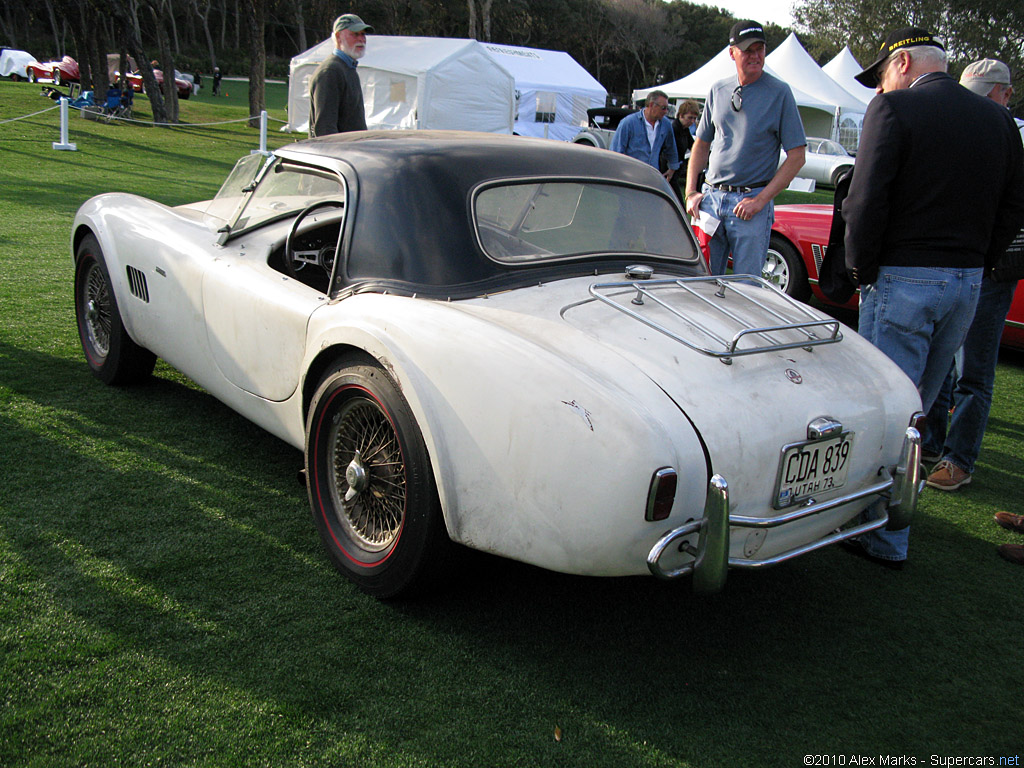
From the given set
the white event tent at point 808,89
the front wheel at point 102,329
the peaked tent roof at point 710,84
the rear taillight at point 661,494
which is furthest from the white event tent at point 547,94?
the rear taillight at point 661,494

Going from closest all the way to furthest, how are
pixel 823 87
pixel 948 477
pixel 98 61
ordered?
pixel 948 477 < pixel 98 61 < pixel 823 87

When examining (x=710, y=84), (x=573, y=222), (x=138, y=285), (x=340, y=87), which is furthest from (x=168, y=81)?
(x=573, y=222)

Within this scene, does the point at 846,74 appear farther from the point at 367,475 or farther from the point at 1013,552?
the point at 367,475

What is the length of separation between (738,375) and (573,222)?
3.69 feet

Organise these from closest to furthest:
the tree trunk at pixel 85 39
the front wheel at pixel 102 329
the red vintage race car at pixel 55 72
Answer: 1. the front wheel at pixel 102 329
2. the tree trunk at pixel 85 39
3. the red vintage race car at pixel 55 72

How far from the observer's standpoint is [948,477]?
412 cm

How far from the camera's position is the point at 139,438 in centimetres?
382

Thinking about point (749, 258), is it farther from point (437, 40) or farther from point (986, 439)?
point (437, 40)

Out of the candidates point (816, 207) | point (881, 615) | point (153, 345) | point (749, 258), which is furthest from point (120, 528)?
point (816, 207)

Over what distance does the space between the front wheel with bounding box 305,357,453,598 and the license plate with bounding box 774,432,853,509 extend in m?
1.02

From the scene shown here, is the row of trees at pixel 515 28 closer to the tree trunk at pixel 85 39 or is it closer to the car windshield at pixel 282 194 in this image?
the tree trunk at pixel 85 39

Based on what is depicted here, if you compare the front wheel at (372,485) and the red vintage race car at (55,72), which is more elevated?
the red vintage race car at (55,72)

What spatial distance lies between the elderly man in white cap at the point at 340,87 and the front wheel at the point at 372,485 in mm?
3324

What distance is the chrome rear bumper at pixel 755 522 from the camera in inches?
86.8
